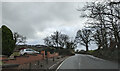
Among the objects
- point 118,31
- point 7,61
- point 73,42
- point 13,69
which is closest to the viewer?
point 13,69

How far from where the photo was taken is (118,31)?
2681 cm

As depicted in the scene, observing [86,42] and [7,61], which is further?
[86,42]

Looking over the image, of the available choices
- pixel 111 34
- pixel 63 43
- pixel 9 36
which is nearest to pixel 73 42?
pixel 63 43

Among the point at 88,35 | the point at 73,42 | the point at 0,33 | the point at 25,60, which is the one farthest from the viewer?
the point at 73,42

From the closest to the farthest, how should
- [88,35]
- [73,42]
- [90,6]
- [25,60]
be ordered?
[25,60]
[90,6]
[88,35]
[73,42]

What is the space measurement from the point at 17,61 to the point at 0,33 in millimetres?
6780

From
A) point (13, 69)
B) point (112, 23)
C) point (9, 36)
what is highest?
point (112, 23)

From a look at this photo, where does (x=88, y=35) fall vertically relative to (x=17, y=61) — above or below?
above

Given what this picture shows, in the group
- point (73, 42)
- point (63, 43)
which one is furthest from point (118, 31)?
point (73, 42)

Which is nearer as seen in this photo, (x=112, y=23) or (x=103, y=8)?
(x=103, y=8)

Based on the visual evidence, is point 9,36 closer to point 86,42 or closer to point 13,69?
point 13,69

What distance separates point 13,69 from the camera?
1082cm

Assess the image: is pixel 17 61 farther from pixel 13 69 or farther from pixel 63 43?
pixel 63 43

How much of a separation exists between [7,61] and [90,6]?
2131cm
